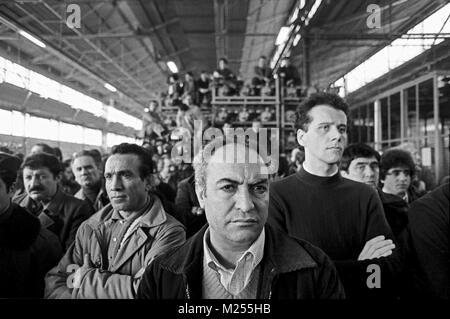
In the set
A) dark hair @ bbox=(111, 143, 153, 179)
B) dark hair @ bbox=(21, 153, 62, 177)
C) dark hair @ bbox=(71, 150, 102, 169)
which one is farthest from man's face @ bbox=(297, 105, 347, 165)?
dark hair @ bbox=(21, 153, 62, 177)

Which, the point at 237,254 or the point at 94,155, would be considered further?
the point at 94,155

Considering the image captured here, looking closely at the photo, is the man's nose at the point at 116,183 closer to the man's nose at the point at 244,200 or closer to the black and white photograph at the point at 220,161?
the black and white photograph at the point at 220,161

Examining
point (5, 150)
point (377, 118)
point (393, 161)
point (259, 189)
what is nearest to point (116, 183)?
point (5, 150)

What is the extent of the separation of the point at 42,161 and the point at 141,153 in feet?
0.76

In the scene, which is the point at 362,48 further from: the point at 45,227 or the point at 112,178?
the point at 45,227

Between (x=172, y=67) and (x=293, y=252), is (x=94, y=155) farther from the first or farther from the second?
(x=293, y=252)

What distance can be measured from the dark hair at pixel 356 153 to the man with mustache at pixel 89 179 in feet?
1.85

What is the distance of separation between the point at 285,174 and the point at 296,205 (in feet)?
0.34

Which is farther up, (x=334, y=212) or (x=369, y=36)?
(x=369, y=36)

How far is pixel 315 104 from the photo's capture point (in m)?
0.80

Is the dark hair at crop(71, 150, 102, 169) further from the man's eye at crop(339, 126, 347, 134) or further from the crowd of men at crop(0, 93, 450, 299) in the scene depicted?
the man's eye at crop(339, 126, 347, 134)

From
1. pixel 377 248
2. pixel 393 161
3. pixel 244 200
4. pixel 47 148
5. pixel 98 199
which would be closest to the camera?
pixel 244 200

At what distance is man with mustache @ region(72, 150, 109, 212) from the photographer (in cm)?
94
